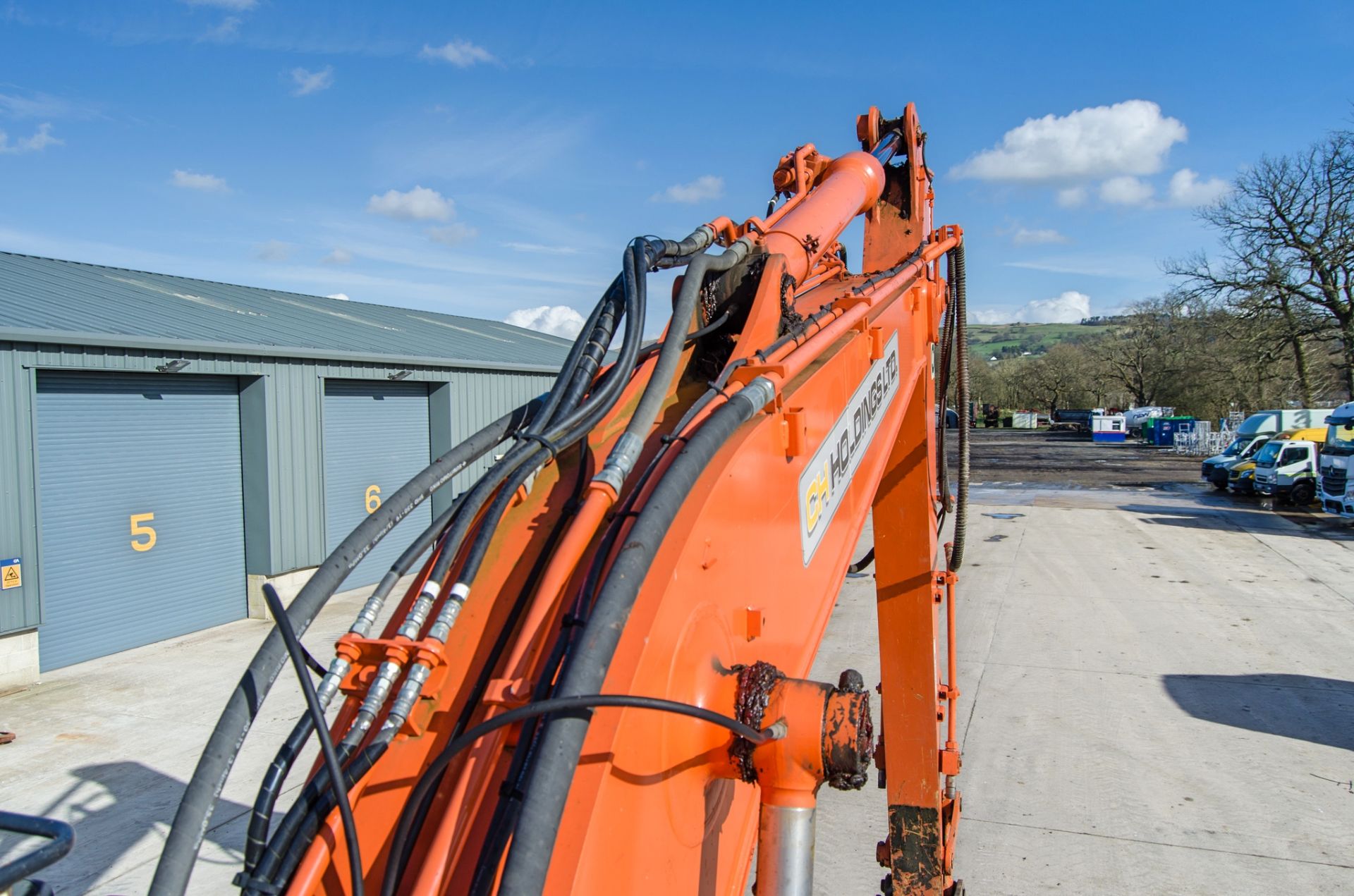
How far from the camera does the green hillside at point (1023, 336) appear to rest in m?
146

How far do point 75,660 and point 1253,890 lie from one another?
10.7 m

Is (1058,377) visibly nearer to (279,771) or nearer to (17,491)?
(17,491)

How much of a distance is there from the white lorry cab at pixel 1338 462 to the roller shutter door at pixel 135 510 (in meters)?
20.0

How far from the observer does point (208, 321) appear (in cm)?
1216

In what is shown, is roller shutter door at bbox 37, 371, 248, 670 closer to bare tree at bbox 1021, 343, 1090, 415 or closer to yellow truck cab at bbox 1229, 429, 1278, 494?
yellow truck cab at bbox 1229, 429, 1278, 494

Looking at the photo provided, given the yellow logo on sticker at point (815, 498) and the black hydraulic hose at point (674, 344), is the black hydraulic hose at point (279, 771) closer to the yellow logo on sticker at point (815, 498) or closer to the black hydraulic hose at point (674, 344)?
the black hydraulic hose at point (674, 344)

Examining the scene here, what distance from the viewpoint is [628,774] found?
1.41 meters

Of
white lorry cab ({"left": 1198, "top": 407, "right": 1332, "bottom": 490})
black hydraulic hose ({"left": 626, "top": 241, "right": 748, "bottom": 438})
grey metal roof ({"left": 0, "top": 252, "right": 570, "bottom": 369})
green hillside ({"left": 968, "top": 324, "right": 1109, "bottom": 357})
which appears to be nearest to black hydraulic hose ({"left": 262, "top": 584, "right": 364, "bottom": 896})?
black hydraulic hose ({"left": 626, "top": 241, "right": 748, "bottom": 438})

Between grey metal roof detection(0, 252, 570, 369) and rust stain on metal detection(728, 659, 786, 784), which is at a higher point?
grey metal roof detection(0, 252, 570, 369)

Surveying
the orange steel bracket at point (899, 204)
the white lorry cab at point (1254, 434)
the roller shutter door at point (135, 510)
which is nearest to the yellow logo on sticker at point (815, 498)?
the orange steel bracket at point (899, 204)

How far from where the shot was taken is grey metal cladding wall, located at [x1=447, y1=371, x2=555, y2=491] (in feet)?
48.9

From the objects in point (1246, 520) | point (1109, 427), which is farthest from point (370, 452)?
point (1109, 427)

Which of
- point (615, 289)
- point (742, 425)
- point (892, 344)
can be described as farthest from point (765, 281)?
point (892, 344)

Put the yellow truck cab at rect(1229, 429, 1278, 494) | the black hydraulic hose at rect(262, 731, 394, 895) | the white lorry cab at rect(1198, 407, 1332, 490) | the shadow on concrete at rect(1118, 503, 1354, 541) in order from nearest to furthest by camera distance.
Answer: the black hydraulic hose at rect(262, 731, 394, 895), the shadow on concrete at rect(1118, 503, 1354, 541), the yellow truck cab at rect(1229, 429, 1278, 494), the white lorry cab at rect(1198, 407, 1332, 490)
